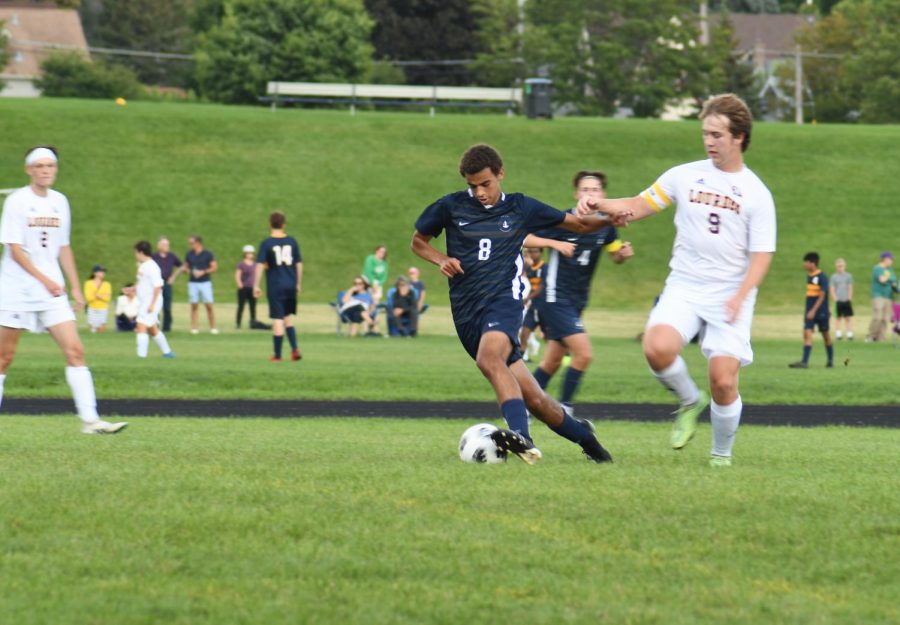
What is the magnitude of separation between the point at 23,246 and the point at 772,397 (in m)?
12.1

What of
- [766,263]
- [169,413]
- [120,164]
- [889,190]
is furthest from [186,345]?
[889,190]

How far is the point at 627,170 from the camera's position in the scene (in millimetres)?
58500

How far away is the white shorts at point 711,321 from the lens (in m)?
9.19

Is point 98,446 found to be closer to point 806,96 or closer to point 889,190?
point 889,190

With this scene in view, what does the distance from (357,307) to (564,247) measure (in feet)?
68.0

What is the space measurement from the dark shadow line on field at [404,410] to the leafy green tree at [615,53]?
64.0m

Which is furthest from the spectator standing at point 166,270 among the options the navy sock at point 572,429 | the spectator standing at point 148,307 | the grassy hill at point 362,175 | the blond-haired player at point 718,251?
the blond-haired player at point 718,251

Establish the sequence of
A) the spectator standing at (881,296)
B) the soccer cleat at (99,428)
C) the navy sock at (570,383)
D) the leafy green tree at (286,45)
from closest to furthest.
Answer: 1. the soccer cleat at (99,428)
2. the navy sock at (570,383)
3. the spectator standing at (881,296)
4. the leafy green tree at (286,45)

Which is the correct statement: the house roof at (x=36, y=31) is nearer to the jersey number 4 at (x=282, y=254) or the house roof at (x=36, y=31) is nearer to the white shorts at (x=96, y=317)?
the white shorts at (x=96, y=317)

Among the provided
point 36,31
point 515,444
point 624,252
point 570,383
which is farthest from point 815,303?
point 36,31

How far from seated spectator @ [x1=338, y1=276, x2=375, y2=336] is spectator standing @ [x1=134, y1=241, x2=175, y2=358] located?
8501mm

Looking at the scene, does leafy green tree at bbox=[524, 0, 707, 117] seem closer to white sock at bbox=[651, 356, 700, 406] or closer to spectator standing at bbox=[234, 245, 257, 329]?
spectator standing at bbox=[234, 245, 257, 329]

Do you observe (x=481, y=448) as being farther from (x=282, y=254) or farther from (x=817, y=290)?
(x=817, y=290)

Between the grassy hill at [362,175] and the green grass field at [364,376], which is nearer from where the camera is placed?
the green grass field at [364,376]
